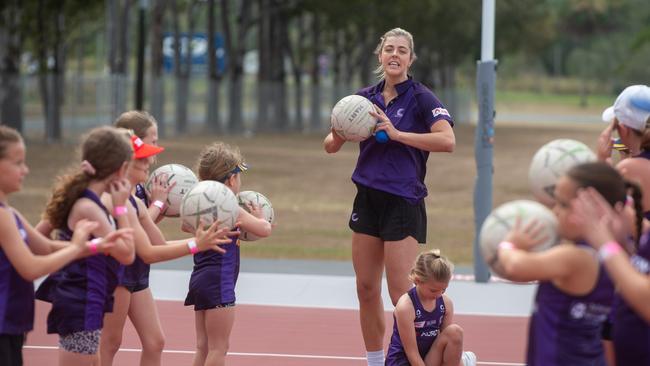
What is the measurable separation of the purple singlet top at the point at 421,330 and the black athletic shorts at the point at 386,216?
0.47 metres

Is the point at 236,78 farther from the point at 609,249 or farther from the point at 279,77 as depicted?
the point at 609,249

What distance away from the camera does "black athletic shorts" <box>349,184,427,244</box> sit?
27.6 ft

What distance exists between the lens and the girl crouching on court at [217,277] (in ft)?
25.1

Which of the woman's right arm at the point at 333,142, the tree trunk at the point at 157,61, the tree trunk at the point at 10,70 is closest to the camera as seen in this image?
the woman's right arm at the point at 333,142

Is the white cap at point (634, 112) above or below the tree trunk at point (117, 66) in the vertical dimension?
above

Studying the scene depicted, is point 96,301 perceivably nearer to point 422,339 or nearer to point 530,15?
point 422,339

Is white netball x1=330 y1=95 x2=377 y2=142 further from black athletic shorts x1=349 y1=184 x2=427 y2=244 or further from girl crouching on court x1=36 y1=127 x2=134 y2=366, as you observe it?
girl crouching on court x1=36 y1=127 x2=134 y2=366

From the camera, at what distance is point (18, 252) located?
579cm

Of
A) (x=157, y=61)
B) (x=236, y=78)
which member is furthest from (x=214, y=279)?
(x=236, y=78)

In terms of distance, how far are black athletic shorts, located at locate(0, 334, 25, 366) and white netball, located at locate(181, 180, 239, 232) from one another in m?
1.10

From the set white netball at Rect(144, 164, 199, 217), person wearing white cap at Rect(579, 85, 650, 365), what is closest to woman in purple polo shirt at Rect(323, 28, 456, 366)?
white netball at Rect(144, 164, 199, 217)

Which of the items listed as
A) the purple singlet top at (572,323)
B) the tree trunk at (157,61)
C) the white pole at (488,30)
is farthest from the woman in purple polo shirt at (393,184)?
the tree trunk at (157,61)

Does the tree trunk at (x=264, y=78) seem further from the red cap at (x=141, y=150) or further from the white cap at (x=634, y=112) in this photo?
the white cap at (x=634, y=112)

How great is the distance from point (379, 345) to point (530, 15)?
67.9 m
